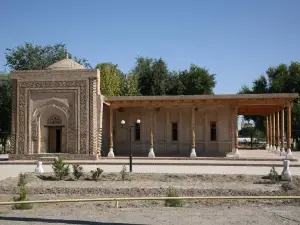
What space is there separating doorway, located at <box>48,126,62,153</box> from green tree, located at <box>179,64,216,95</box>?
26.9 metres

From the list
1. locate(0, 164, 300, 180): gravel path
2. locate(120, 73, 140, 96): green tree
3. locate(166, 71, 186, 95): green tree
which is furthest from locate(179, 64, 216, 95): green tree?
locate(0, 164, 300, 180): gravel path

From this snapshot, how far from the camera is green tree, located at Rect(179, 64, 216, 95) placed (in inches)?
2083

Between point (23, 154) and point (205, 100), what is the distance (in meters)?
12.5

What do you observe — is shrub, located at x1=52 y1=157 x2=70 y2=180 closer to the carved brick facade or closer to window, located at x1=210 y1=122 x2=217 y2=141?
the carved brick facade

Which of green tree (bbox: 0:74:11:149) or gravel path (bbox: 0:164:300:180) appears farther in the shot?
green tree (bbox: 0:74:11:149)

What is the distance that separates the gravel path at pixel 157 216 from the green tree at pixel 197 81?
42581 mm

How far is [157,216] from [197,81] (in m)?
44.4

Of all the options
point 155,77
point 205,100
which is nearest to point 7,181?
point 205,100

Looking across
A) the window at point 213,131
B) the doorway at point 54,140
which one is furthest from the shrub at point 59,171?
the window at point 213,131

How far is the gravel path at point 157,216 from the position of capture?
8.73 metres

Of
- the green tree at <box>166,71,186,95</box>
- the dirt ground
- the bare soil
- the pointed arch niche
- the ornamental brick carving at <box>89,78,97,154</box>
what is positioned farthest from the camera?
the green tree at <box>166,71,186,95</box>

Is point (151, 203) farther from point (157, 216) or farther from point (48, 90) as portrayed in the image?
point (48, 90)

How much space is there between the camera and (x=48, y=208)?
1096cm

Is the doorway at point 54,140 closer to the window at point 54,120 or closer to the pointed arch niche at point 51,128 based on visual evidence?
the pointed arch niche at point 51,128
